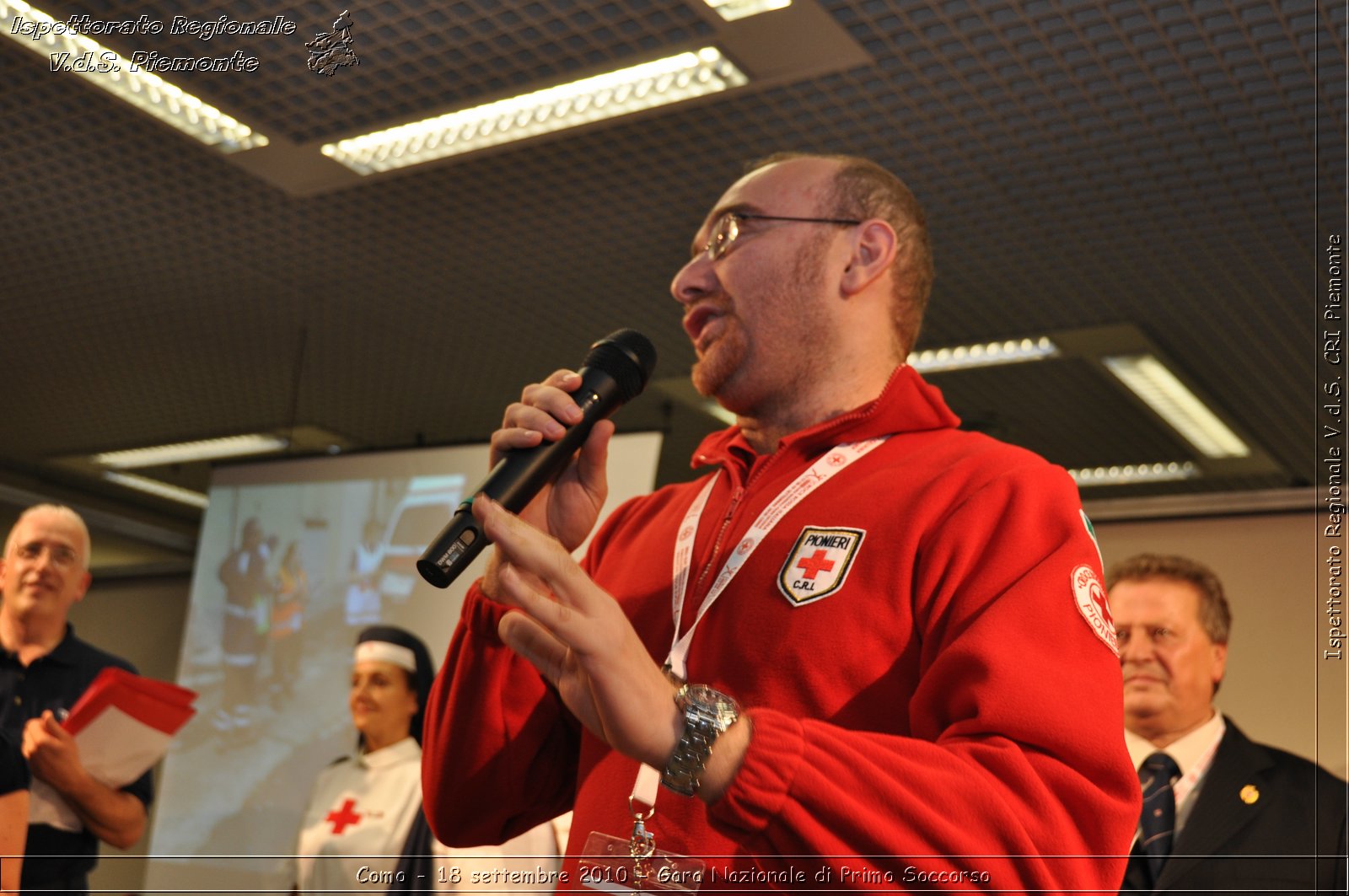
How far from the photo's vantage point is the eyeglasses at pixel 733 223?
1421mm

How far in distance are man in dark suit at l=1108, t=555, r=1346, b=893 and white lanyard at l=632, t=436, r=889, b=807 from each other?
1.34m

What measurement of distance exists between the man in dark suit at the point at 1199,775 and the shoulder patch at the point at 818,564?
1.41 m

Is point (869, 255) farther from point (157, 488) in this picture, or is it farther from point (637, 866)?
point (157, 488)

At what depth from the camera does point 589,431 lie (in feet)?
3.91

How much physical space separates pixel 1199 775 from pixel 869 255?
168 centimetres

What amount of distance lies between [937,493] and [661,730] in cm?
39

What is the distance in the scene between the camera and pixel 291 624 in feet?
15.0

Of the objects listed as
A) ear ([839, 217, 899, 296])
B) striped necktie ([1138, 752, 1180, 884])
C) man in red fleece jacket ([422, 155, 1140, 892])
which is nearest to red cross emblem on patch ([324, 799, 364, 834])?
striped necktie ([1138, 752, 1180, 884])

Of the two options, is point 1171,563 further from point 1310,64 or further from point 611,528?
point 611,528

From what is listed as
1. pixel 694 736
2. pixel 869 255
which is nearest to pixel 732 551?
pixel 694 736

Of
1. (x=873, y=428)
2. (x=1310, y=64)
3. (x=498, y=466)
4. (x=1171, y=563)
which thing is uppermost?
(x=1310, y=64)

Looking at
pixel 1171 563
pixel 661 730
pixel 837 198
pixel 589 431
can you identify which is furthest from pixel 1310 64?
pixel 661 730

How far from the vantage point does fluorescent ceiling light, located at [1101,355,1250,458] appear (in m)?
4.99

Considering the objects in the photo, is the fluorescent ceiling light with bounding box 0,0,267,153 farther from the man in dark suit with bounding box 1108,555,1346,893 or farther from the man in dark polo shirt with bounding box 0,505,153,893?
the man in dark suit with bounding box 1108,555,1346,893
